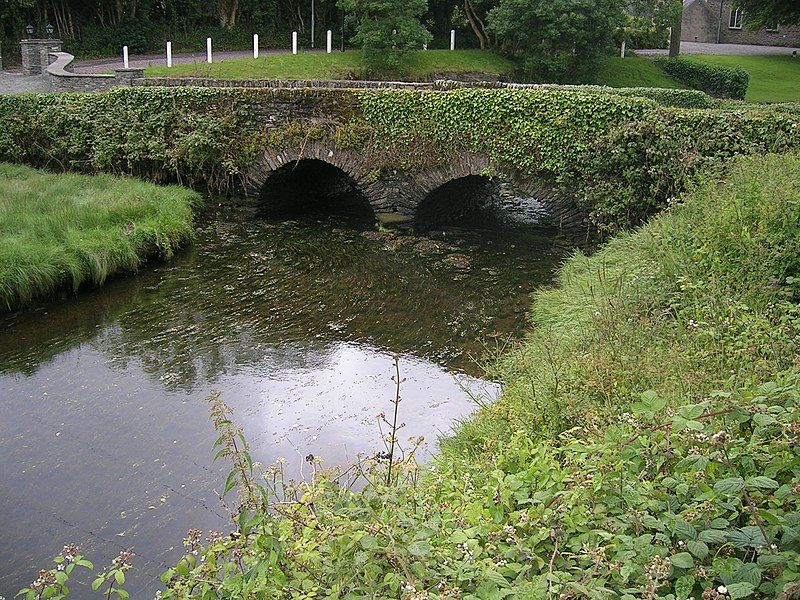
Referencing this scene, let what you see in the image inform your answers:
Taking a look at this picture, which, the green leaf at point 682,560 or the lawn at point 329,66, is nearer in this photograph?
the green leaf at point 682,560

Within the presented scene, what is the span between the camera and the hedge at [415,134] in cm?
1292

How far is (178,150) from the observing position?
658 inches

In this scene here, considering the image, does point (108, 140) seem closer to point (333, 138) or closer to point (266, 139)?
point (266, 139)

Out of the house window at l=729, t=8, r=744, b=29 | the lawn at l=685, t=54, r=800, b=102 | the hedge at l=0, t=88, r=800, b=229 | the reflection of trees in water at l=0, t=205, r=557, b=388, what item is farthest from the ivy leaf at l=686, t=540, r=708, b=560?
the house window at l=729, t=8, r=744, b=29

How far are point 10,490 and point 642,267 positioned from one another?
707cm

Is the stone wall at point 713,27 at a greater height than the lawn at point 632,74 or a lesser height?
greater

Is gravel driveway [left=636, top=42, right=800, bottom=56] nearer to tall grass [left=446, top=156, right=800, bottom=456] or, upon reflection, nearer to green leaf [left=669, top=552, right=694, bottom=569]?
tall grass [left=446, top=156, right=800, bottom=456]

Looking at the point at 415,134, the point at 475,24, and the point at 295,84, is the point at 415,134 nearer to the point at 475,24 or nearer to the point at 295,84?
the point at 295,84

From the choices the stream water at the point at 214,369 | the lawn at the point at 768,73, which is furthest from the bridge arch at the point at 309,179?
the lawn at the point at 768,73

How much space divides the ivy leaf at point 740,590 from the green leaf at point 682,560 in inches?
9.9

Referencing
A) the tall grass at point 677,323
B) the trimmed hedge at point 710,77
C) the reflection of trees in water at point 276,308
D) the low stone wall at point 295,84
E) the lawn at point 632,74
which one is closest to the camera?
the tall grass at point 677,323

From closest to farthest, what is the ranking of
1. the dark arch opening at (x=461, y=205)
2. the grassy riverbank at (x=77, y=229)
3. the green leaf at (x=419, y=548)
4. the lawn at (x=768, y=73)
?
the green leaf at (x=419, y=548) < the grassy riverbank at (x=77, y=229) < the dark arch opening at (x=461, y=205) < the lawn at (x=768, y=73)

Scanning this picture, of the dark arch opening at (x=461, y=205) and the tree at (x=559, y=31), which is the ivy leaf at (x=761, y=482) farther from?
the tree at (x=559, y=31)

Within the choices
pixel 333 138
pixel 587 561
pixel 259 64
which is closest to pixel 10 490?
pixel 587 561
